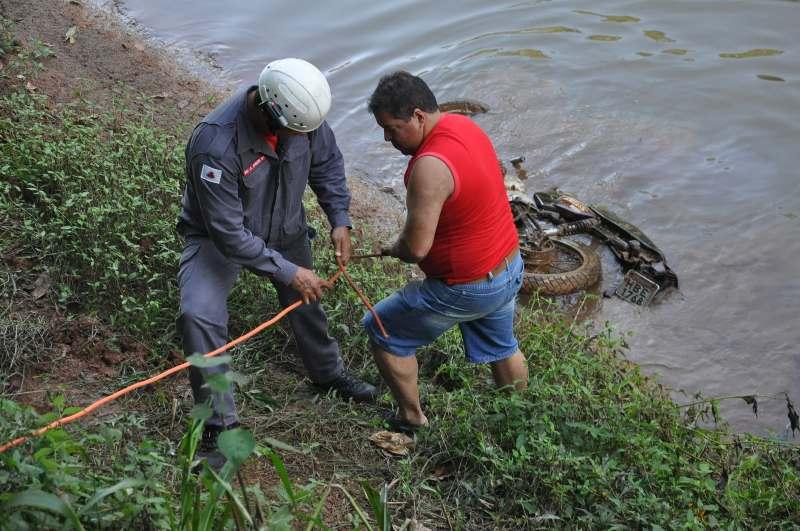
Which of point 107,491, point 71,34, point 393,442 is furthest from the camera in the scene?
point 71,34

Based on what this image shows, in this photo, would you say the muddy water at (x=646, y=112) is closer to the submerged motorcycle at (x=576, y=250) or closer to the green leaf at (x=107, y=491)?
the submerged motorcycle at (x=576, y=250)

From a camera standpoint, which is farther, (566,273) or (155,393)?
(566,273)

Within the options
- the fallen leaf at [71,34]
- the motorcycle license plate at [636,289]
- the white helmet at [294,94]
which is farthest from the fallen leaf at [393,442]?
the fallen leaf at [71,34]

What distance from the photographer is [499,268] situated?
14.2 feet

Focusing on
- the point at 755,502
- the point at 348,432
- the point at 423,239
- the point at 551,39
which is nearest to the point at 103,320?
the point at 348,432

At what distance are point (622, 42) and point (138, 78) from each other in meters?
6.92

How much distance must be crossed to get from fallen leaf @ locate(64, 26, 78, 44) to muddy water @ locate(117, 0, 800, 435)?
2006mm

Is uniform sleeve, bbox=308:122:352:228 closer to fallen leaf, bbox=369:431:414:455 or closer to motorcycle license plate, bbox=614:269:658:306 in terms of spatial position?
fallen leaf, bbox=369:431:414:455

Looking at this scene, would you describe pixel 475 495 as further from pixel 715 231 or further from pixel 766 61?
pixel 766 61

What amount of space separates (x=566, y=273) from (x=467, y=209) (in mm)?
3915

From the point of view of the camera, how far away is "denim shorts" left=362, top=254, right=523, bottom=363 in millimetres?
4273

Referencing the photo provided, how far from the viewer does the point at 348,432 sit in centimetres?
467

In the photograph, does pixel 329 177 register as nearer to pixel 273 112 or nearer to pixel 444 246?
Answer: pixel 273 112

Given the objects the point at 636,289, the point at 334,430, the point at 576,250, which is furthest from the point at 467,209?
the point at 576,250
